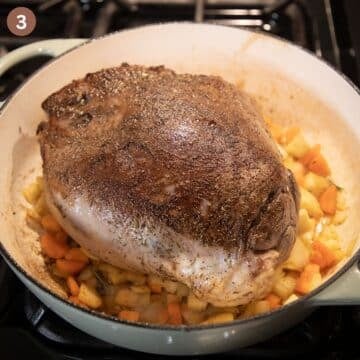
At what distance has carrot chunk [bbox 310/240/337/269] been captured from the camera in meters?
1.29

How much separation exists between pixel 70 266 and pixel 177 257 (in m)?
0.29

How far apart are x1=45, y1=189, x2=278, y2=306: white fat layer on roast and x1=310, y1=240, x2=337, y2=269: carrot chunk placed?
0.17 meters

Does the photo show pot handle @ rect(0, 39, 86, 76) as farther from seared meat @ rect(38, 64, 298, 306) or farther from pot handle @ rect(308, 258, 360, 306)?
pot handle @ rect(308, 258, 360, 306)

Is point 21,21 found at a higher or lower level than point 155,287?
higher

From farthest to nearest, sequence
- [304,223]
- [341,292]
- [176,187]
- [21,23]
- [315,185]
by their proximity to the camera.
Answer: [21,23]
[315,185]
[304,223]
[176,187]
[341,292]

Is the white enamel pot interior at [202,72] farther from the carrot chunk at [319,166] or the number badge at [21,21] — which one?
the number badge at [21,21]

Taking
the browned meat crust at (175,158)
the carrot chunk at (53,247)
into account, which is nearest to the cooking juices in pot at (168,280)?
the carrot chunk at (53,247)

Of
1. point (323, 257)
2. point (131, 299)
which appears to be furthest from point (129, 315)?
point (323, 257)

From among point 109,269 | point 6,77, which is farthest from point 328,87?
point 6,77

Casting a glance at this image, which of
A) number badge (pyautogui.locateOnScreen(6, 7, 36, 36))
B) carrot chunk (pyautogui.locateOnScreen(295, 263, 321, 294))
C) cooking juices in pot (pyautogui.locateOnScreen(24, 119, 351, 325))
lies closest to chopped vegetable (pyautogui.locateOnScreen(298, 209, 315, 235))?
cooking juices in pot (pyautogui.locateOnScreen(24, 119, 351, 325))

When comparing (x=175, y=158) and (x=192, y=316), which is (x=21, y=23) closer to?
(x=175, y=158)

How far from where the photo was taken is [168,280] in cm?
121

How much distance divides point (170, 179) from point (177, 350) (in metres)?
0.31

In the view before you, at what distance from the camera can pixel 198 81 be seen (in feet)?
4.46
